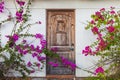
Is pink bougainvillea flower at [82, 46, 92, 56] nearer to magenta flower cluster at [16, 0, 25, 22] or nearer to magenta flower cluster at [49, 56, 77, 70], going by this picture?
magenta flower cluster at [49, 56, 77, 70]

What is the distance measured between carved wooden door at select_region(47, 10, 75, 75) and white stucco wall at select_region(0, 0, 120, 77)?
0.21 metres

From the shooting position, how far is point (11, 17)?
1261 centimetres

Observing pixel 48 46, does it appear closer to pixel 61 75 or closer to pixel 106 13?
pixel 61 75

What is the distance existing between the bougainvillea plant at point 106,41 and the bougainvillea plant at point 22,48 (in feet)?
2.79

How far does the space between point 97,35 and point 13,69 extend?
2.58 metres

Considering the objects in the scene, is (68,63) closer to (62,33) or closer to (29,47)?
(62,33)

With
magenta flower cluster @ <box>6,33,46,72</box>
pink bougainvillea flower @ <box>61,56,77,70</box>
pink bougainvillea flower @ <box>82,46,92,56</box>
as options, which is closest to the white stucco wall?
pink bougainvillea flower @ <box>61,56,77,70</box>

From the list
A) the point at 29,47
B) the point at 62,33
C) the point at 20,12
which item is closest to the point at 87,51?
the point at 62,33

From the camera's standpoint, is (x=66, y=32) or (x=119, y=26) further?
(x=66, y=32)

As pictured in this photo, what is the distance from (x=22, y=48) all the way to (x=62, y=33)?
1246 millimetres

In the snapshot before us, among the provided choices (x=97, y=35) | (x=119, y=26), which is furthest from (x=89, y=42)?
(x=119, y=26)


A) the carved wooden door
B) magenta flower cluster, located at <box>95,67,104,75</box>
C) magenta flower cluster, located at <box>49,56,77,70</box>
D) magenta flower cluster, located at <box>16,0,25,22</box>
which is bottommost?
magenta flower cluster, located at <box>95,67,104,75</box>

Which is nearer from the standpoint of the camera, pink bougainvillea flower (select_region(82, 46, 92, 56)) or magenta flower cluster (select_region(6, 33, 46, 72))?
pink bougainvillea flower (select_region(82, 46, 92, 56))

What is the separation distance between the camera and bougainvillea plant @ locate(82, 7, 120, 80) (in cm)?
1185
